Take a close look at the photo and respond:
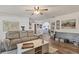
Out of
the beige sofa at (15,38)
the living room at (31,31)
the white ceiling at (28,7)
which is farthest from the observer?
the beige sofa at (15,38)

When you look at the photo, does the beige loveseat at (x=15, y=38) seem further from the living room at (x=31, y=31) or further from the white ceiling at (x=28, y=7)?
the white ceiling at (x=28, y=7)

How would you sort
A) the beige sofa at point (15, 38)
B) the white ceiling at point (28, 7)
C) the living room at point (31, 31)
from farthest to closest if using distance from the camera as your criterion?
the beige sofa at point (15, 38) → the living room at point (31, 31) → the white ceiling at point (28, 7)

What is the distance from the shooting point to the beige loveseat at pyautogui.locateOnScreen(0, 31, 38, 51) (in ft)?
7.97

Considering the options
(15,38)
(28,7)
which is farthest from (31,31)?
(28,7)

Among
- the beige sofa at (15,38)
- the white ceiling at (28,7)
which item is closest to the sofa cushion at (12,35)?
the beige sofa at (15,38)

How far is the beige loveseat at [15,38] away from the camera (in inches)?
95.6

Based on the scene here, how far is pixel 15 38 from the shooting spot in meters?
2.53

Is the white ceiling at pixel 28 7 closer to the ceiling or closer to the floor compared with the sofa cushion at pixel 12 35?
closer to the ceiling

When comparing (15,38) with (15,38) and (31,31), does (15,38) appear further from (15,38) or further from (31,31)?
(31,31)

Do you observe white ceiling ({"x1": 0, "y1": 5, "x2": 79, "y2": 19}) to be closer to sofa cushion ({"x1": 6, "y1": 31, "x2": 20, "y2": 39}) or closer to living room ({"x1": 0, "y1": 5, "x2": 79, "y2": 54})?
living room ({"x1": 0, "y1": 5, "x2": 79, "y2": 54})

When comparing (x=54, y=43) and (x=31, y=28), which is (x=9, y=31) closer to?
(x=31, y=28)
